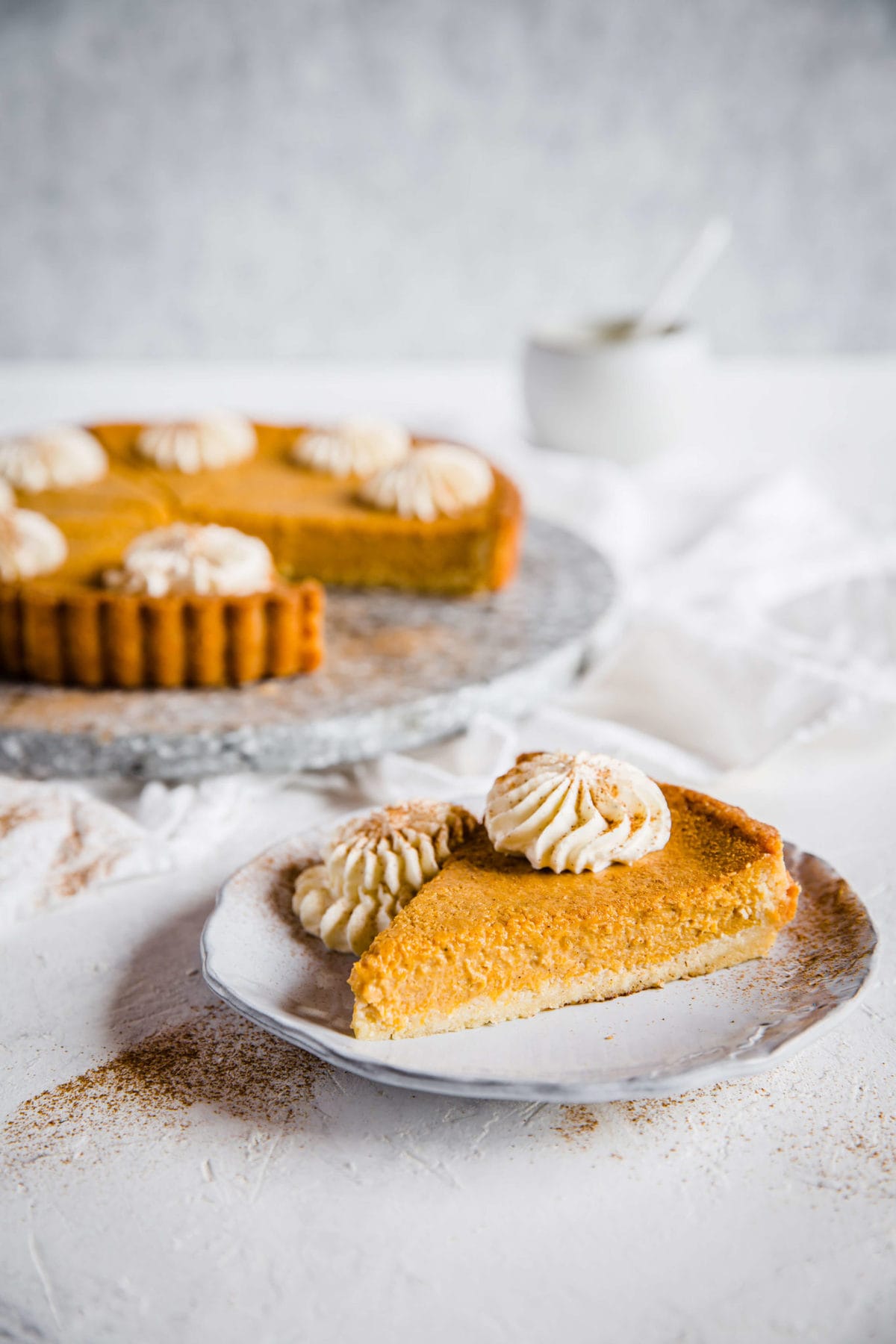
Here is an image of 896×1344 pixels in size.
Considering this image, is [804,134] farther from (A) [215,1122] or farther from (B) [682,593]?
(A) [215,1122]

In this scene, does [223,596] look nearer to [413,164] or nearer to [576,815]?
[576,815]

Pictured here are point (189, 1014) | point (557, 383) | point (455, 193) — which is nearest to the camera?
point (189, 1014)

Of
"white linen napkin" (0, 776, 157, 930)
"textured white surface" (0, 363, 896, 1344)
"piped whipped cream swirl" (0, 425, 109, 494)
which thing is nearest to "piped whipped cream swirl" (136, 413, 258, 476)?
"piped whipped cream swirl" (0, 425, 109, 494)

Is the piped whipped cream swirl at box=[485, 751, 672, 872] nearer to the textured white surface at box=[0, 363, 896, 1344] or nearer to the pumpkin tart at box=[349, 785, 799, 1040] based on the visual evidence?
the pumpkin tart at box=[349, 785, 799, 1040]

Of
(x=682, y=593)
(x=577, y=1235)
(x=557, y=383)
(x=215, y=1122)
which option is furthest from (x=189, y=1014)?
(x=557, y=383)

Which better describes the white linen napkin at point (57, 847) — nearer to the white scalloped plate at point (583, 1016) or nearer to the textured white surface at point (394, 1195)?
the textured white surface at point (394, 1195)

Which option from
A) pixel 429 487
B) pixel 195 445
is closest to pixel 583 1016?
pixel 429 487
